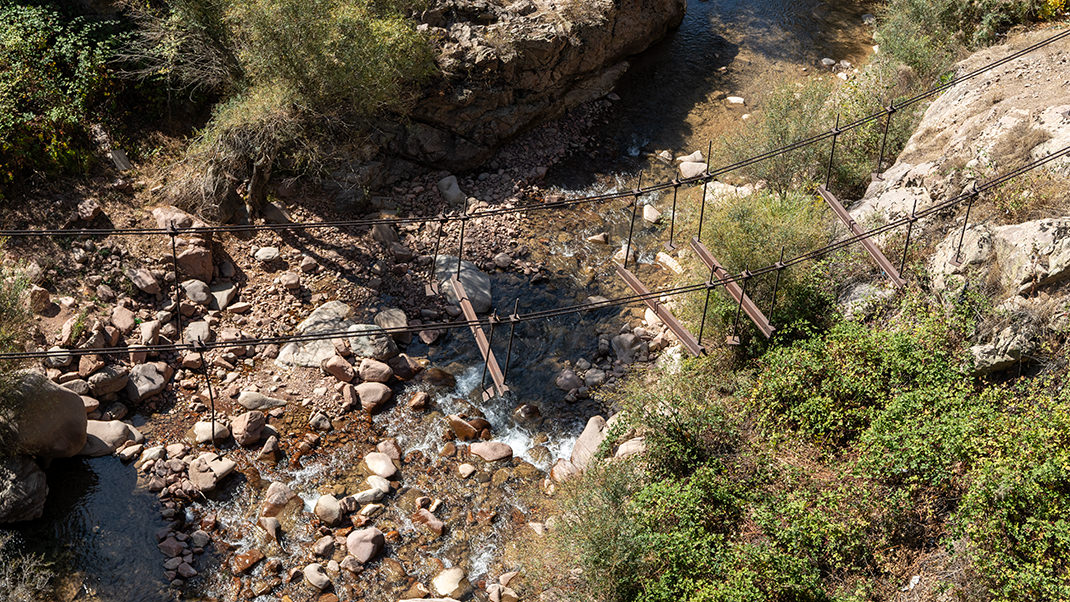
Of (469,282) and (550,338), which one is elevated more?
(469,282)

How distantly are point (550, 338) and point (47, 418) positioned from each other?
24.2 ft

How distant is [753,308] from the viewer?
10375mm

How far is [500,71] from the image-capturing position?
660 inches

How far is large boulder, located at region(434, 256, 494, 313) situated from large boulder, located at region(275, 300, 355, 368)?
5.55ft

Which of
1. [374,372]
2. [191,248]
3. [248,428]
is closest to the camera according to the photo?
[248,428]

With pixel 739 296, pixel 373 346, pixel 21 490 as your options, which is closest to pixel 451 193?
pixel 373 346

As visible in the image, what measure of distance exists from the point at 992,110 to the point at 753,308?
239 inches

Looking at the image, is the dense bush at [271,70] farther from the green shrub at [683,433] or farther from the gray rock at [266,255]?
the green shrub at [683,433]

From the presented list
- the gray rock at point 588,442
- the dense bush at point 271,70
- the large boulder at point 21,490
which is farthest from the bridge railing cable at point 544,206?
the gray rock at point 588,442

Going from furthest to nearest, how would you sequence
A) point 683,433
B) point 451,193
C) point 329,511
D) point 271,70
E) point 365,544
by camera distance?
point 451,193 < point 271,70 < point 329,511 < point 365,544 < point 683,433

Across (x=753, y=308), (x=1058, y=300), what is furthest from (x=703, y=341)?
(x=1058, y=300)

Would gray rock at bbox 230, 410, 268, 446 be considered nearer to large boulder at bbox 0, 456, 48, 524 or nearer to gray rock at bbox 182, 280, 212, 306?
large boulder at bbox 0, 456, 48, 524

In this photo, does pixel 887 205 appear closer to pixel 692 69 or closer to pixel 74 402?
pixel 692 69

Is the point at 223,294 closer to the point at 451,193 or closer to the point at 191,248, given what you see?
the point at 191,248
